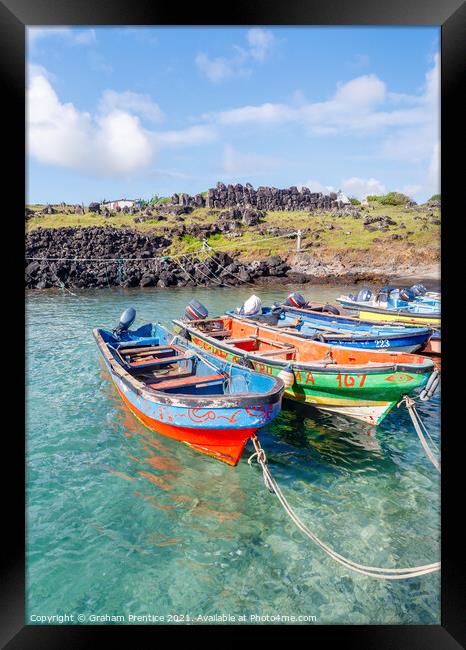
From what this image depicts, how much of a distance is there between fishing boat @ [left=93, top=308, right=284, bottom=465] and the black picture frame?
2.43 meters

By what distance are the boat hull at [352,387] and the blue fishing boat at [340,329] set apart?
93.9 inches

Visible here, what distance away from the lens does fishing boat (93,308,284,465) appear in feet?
18.9

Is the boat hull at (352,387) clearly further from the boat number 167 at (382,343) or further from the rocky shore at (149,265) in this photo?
the rocky shore at (149,265)

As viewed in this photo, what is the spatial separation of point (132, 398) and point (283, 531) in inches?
134

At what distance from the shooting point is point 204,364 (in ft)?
28.9

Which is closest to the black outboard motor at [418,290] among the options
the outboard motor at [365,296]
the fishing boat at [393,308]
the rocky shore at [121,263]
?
the fishing boat at [393,308]

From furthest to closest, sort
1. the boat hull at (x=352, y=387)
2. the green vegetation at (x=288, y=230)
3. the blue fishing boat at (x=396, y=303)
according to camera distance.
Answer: the green vegetation at (x=288, y=230) → the blue fishing boat at (x=396, y=303) → the boat hull at (x=352, y=387)

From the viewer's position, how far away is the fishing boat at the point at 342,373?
7.11m

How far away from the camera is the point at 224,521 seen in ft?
18.1

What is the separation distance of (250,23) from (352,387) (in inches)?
227

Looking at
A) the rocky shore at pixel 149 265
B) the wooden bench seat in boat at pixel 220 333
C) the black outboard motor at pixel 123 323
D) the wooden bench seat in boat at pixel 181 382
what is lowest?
the wooden bench seat in boat at pixel 181 382
